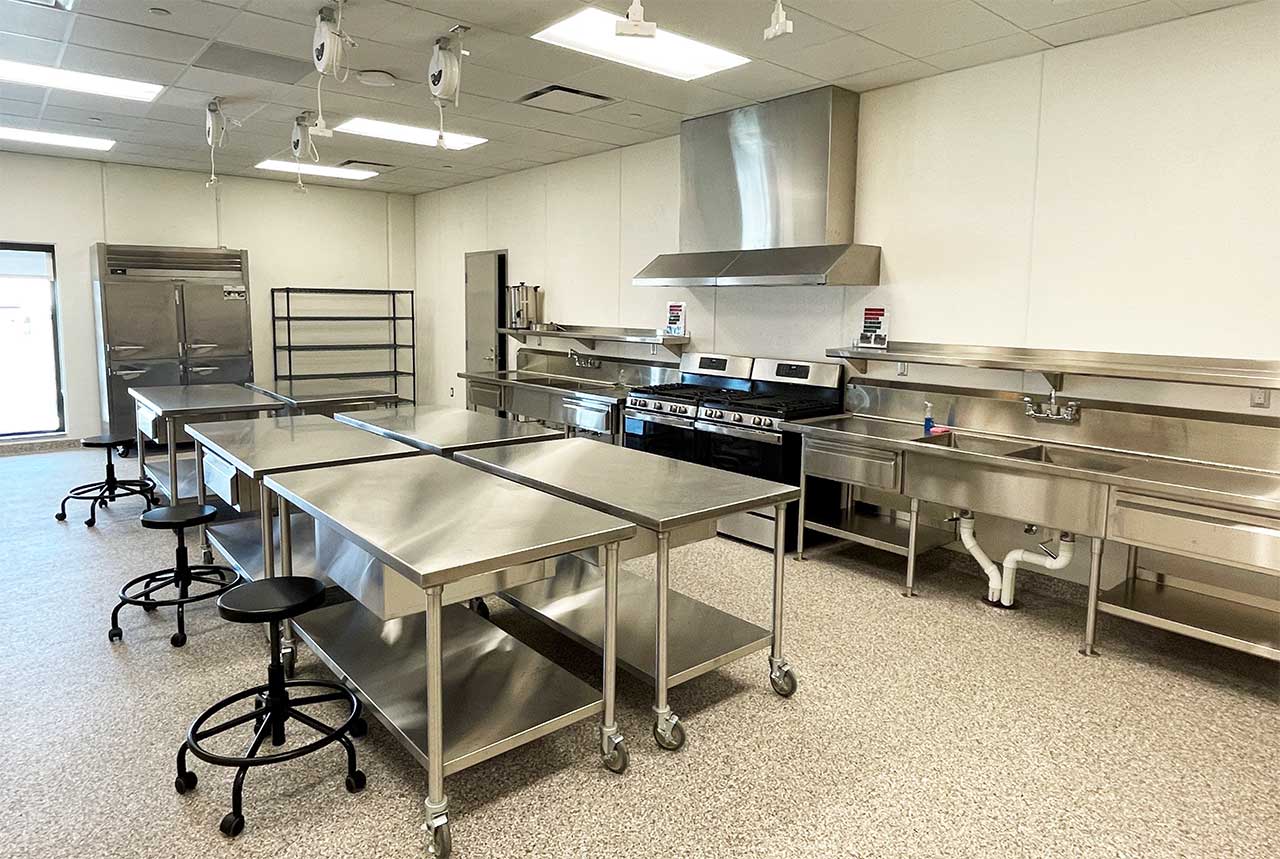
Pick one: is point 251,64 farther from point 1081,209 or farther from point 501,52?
point 1081,209

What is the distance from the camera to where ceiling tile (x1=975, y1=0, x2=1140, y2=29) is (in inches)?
124

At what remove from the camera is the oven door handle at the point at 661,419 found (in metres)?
4.96

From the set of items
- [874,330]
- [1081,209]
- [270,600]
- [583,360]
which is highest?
[1081,209]

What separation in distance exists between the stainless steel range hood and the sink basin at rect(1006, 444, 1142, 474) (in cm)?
Answer: 132

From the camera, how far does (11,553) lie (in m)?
4.34

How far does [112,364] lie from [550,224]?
4.00 metres

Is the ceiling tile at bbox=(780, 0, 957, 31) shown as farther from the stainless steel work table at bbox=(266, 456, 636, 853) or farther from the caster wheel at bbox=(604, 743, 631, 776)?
the caster wheel at bbox=(604, 743, 631, 776)

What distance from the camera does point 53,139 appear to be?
616 cm

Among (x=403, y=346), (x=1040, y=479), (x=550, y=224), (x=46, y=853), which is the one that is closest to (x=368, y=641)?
(x=46, y=853)

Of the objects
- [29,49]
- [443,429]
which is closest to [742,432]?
[443,429]

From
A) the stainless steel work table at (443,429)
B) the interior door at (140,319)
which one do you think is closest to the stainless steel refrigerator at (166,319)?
the interior door at (140,319)

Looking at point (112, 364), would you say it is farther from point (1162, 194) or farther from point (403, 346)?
point (1162, 194)

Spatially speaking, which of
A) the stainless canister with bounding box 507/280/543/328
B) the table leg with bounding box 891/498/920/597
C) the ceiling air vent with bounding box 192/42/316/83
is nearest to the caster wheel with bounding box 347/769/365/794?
the table leg with bounding box 891/498/920/597

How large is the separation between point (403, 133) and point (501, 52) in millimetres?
2217
